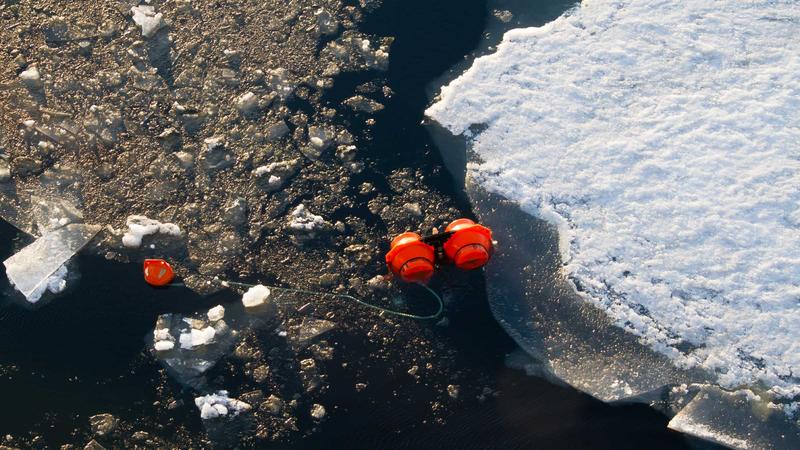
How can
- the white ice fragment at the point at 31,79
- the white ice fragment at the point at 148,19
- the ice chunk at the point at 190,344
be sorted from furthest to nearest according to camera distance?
the white ice fragment at the point at 148,19 < the white ice fragment at the point at 31,79 < the ice chunk at the point at 190,344

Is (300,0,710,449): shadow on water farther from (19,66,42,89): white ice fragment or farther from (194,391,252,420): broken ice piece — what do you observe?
(19,66,42,89): white ice fragment

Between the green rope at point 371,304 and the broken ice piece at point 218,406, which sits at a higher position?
the green rope at point 371,304

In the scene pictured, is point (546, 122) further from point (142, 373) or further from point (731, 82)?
point (142, 373)

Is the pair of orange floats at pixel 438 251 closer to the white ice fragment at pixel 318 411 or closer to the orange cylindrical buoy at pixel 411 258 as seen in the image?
the orange cylindrical buoy at pixel 411 258

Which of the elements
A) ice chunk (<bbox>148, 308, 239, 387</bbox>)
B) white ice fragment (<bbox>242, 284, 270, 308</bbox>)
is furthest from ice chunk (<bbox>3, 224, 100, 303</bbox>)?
white ice fragment (<bbox>242, 284, 270, 308</bbox>)

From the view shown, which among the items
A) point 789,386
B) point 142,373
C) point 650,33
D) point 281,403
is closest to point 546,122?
point 650,33

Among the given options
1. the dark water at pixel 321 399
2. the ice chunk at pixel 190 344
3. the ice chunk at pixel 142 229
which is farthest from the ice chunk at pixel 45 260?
the ice chunk at pixel 190 344
